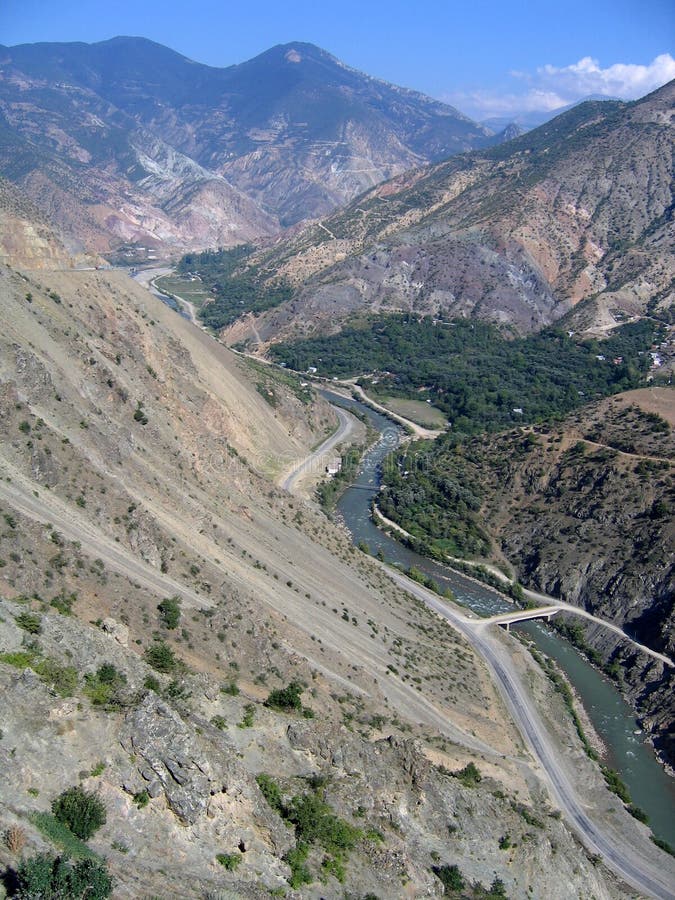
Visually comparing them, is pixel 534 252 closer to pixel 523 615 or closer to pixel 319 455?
pixel 319 455

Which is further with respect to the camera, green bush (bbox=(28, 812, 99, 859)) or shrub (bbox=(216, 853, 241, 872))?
shrub (bbox=(216, 853, 241, 872))

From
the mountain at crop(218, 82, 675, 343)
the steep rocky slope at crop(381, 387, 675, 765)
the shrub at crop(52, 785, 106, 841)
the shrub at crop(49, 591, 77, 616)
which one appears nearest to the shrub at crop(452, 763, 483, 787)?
the steep rocky slope at crop(381, 387, 675, 765)

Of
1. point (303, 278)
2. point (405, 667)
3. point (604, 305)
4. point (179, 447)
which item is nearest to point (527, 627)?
point (405, 667)

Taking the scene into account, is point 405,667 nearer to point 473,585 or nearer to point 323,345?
point 473,585

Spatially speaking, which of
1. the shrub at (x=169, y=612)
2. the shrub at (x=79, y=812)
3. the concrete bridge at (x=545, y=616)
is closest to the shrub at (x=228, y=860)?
the shrub at (x=79, y=812)

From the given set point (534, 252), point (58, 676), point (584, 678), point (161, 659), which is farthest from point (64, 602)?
point (534, 252)

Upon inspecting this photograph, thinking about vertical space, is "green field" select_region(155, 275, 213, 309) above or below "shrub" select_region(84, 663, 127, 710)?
above

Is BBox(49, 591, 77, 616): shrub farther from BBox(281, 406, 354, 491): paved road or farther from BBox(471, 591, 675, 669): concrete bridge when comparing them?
BBox(281, 406, 354, 491): paved road
